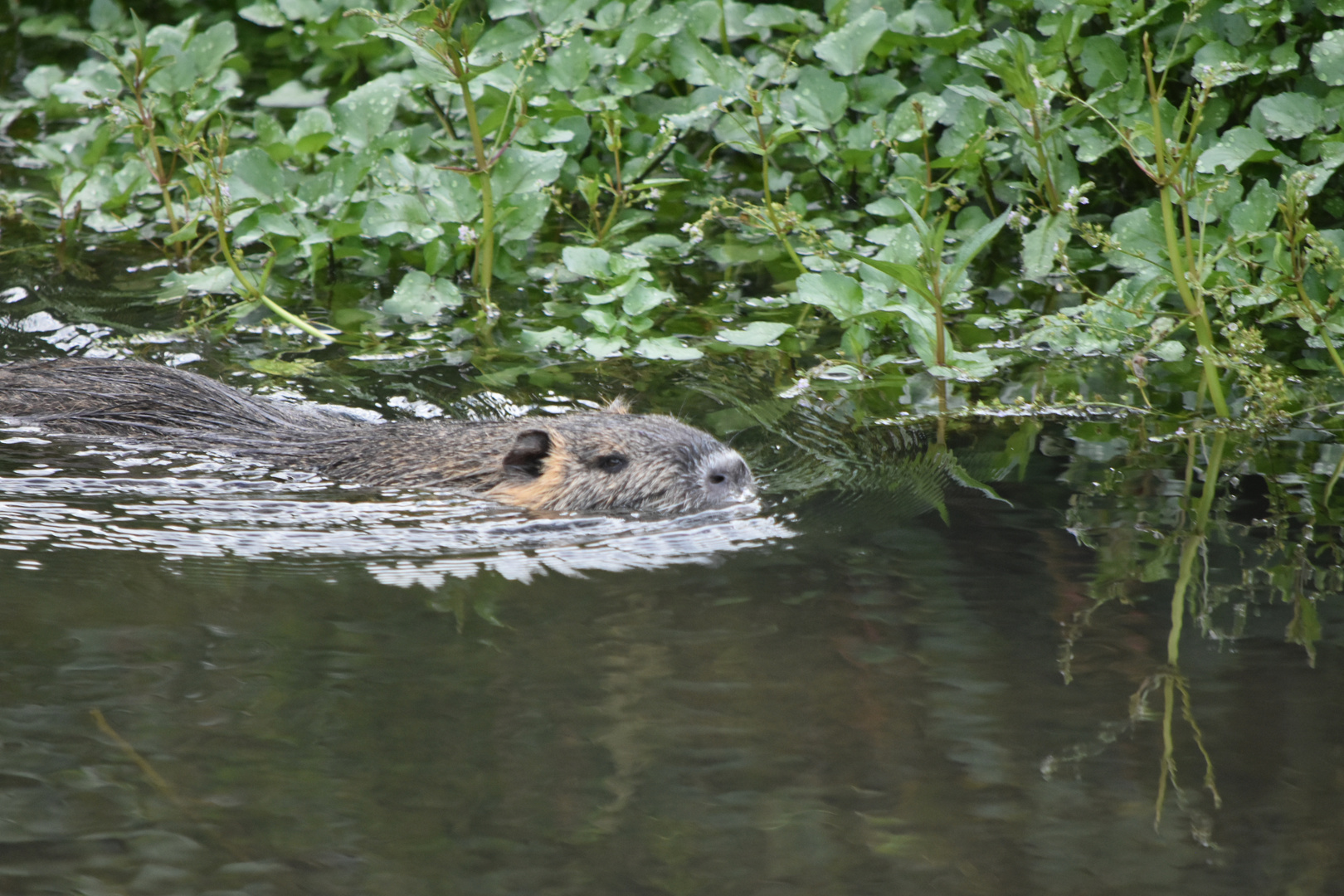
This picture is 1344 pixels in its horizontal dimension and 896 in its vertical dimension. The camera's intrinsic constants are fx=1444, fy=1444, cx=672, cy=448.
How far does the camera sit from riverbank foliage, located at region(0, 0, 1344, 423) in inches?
175

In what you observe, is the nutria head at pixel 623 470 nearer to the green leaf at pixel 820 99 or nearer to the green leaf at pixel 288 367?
the green leaf at pixel 288 367

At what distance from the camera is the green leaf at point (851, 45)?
5469 mm

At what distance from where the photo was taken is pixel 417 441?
13.9 feet

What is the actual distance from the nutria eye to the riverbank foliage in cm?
74

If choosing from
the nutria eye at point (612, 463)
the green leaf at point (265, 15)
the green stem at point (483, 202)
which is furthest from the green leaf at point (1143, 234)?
the green leaf at point (265, 15)

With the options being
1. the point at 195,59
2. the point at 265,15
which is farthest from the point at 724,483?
the point at 265,15

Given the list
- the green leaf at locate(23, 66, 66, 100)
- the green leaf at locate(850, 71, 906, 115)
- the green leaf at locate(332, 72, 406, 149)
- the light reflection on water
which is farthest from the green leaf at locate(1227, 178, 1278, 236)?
the green leaf at locate(23, 66, 66, 100)

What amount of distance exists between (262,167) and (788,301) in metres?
1.97

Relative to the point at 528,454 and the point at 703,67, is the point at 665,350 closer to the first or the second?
the point at 528,454

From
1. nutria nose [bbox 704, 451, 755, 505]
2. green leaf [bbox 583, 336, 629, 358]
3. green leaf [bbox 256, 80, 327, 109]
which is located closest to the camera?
nutria nose [bbox 704, 451, 755, 505]

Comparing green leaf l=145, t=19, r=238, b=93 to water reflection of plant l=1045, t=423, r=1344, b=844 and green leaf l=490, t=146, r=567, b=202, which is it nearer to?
green leaf l=490, t=146, r=567, b=202

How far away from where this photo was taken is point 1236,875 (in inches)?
83.6

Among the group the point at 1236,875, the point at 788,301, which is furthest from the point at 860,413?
the point at 1236,875

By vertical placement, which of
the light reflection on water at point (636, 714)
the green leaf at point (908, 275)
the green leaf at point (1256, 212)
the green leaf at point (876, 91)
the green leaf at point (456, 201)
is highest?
the green leaf at point (876, 91)
